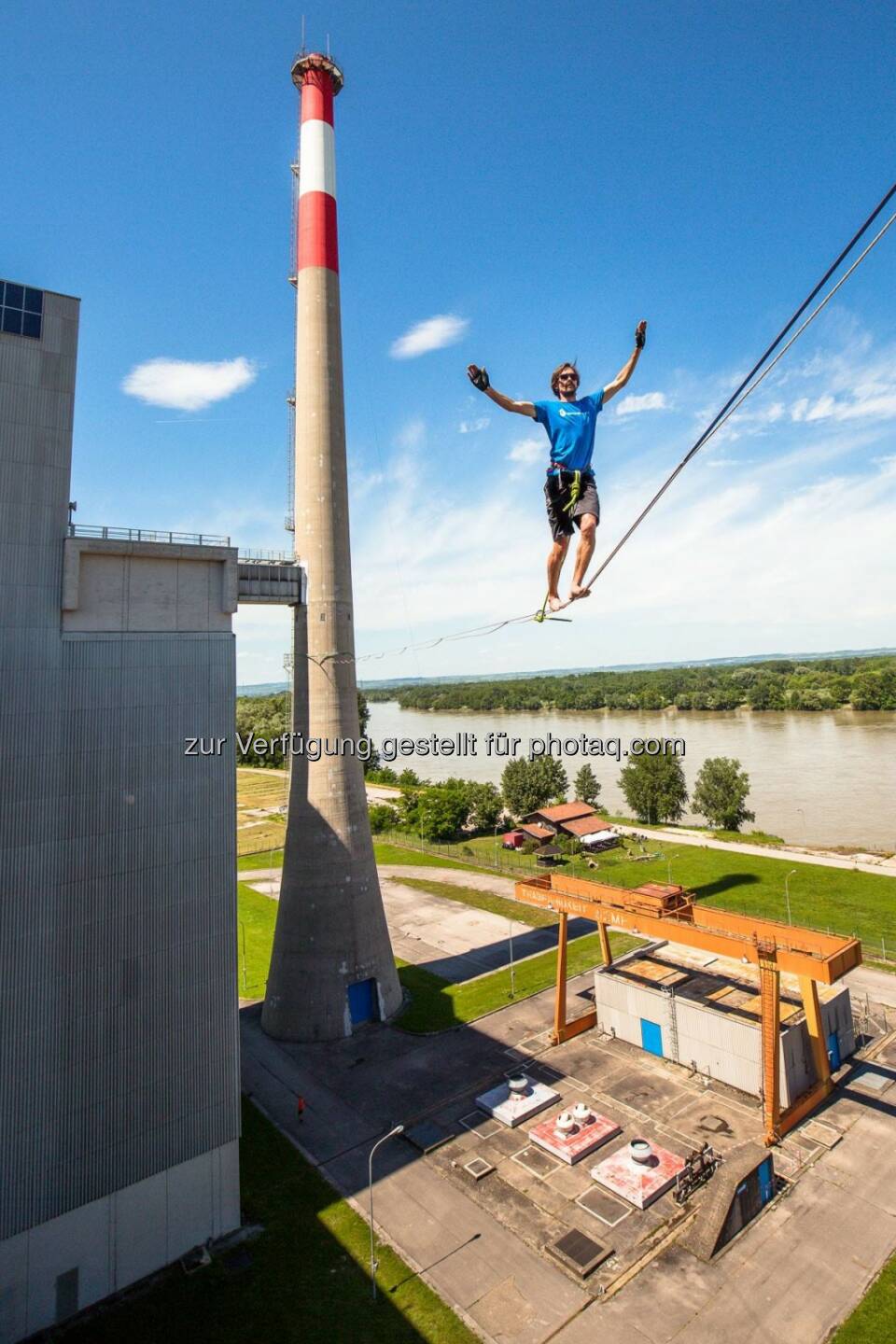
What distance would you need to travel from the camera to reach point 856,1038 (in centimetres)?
2370

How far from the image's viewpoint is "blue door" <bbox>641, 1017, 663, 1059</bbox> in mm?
22797

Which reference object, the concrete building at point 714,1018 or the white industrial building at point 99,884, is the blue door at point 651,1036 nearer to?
the concrete building at point 714,1018

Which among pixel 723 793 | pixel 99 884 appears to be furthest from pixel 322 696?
pixel 723 793

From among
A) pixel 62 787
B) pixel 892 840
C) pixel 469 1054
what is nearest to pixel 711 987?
pixel 469 1054

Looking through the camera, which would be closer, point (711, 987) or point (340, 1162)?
point (340, 1162)

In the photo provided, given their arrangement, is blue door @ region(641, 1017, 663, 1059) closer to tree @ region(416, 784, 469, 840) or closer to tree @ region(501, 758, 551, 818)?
tree @ region(416, 784, 469, 840)

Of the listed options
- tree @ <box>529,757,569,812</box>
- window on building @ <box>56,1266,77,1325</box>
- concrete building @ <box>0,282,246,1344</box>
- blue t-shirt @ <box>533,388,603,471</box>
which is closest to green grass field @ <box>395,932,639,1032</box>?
concrete building @ <box>0,282,246,1344</box>

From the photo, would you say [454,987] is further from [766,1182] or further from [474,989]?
[766,1182]

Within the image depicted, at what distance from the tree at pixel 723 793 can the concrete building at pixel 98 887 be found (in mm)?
44750

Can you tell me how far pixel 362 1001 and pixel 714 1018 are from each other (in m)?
11.9

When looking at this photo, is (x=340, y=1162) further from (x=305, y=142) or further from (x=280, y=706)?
(x=280, y=706)

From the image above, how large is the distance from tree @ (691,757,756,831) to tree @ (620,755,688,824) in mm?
3038

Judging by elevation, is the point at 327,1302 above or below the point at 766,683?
below

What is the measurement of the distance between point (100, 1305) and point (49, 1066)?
5.13 meters
